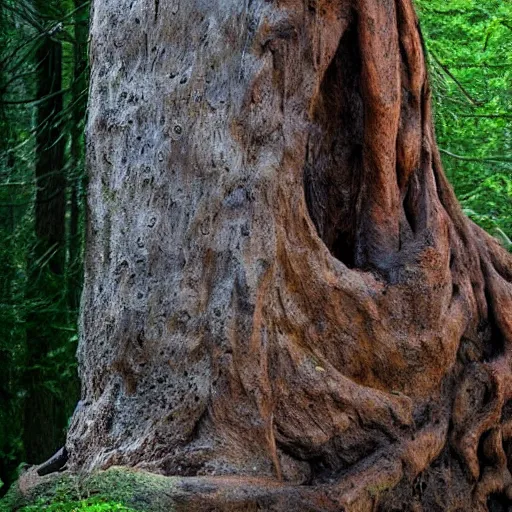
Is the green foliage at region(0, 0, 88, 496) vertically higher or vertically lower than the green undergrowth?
higher

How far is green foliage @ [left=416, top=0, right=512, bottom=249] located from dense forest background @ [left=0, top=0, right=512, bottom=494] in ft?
0.05

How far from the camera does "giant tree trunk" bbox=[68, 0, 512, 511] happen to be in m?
3.89

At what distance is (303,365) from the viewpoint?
13.5 ft

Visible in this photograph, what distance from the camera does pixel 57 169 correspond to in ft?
30.7

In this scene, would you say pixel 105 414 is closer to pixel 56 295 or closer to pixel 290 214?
pixel 290 214

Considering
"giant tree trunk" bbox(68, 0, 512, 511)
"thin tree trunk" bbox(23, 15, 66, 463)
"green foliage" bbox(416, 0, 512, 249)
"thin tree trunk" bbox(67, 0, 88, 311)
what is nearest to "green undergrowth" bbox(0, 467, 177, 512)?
"giant tree trunk" bbox(68, 0, 512, 511)

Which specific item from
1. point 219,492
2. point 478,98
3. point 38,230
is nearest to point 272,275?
point 219,492

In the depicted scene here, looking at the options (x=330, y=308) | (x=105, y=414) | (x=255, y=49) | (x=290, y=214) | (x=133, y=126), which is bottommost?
(x=105, y=414)

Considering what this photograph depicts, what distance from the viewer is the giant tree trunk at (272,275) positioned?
153 inches

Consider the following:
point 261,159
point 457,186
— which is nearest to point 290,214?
point 261,159

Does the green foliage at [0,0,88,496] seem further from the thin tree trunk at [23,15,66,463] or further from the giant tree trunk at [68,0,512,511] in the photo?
the giant tree trunk at [68,0,512,511]

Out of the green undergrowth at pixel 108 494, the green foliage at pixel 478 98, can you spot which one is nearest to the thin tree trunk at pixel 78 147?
the green foliage at pixel 478 98

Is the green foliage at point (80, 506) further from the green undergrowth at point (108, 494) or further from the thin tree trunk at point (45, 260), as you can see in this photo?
the thin tree trunk at point (45, 260)

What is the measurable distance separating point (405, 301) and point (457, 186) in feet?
18.2
